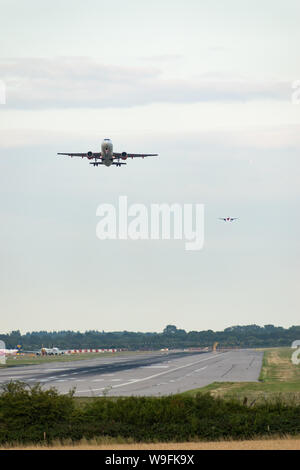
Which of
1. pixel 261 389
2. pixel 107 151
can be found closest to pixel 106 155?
pixel 107 151

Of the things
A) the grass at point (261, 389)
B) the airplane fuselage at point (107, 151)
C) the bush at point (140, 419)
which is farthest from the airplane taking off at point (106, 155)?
the bush at point (140, 419)

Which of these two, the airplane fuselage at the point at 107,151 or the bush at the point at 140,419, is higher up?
the airplane fuselage at the point at 107,151

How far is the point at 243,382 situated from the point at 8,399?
49506mm

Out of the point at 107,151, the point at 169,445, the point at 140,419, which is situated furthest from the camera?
the point at 107,151

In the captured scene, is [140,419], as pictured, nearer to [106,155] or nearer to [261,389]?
[261,389]

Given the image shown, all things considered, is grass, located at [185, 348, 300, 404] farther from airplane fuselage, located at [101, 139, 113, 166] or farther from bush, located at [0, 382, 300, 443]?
airplane fuselage, located at [101, 139, 113, 166]

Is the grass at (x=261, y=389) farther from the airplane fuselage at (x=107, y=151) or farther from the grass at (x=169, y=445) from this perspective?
the airplane fuselage at (x=107, y=151)

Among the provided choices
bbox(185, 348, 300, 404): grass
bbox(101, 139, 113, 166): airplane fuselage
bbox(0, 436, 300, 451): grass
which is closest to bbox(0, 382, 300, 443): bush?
bbox(0, 436, 300, 451): grass

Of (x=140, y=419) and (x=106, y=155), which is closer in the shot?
(x=140, y=419)

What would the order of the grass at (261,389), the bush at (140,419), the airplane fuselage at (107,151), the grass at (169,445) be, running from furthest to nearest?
the airplane fuselage at (107,151)
the grass at (261,389)
the bush at (140,419)
the grass at (169,445)

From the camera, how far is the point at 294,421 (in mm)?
42062

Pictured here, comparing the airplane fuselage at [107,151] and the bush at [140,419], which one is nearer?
the bush at [140,419]

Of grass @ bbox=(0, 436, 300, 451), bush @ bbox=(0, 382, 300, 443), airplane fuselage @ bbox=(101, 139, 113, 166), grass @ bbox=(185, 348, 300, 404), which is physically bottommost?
grass @ bbox=(185, 348, 300, 404)
